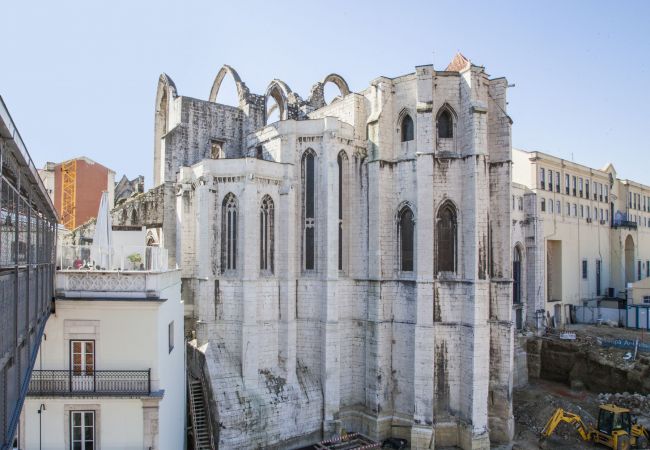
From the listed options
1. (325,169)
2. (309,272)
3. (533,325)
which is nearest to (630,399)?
(533,325)

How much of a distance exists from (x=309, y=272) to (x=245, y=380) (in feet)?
17.8

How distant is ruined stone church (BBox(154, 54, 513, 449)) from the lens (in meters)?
19.7

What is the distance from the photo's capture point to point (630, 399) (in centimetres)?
2486

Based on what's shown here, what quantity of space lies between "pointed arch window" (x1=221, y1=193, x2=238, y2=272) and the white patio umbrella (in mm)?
5737

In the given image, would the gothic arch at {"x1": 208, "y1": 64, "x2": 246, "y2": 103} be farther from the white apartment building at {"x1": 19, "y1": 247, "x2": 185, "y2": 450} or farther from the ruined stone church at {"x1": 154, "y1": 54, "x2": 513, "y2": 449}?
the white apartment building at {"x1": 19, "y1": 247, "x2": 185, "y2": 450}

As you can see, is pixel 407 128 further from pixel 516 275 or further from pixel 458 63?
pixel 516 275

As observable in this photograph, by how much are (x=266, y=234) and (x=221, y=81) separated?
1472 centimetres

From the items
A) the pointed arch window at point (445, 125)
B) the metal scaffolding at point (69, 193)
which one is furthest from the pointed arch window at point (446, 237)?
the metal scaffolding at point (69, 193)

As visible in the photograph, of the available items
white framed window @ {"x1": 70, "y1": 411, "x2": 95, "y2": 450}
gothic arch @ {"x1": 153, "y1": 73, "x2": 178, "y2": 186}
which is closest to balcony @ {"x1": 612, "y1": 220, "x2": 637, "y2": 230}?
gothic arch @ {"x1": 153, "y1": 73, "x2": 178, "y2": 186}

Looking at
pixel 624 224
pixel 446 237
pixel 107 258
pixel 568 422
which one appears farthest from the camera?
pixel 624 224

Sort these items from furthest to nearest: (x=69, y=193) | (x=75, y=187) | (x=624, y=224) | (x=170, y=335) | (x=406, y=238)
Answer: (x=624, y=224) < (x=69, y=193) < (x=75, y=187) < (x=406, y=238) < (x=170, y=335)

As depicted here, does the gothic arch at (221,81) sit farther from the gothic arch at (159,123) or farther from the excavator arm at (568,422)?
the excavator arm at (568,422)

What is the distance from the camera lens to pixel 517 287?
110 ft

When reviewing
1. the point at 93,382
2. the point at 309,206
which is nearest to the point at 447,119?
the point at 309,206
